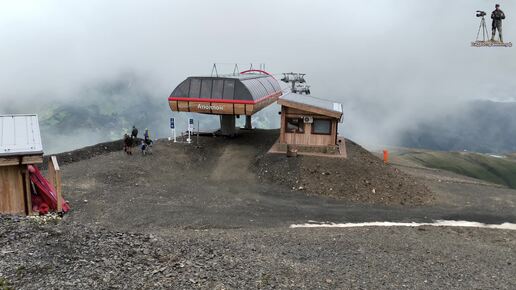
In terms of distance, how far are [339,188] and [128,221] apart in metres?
13.9

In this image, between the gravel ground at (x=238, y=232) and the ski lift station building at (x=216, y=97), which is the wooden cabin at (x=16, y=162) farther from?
the ski lift station building at (x=216, y=97)

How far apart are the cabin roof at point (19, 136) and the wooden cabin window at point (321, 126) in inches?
795

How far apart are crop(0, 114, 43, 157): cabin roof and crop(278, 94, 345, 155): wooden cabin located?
731 inches

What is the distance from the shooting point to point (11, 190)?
18.9 metres

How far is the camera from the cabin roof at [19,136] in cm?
1850

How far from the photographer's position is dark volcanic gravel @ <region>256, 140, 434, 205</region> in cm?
2703

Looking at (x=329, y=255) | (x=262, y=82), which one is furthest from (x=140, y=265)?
(x=262, y=82)

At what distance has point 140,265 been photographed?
1123 centimetres

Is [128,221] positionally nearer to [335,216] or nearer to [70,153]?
[335,216]

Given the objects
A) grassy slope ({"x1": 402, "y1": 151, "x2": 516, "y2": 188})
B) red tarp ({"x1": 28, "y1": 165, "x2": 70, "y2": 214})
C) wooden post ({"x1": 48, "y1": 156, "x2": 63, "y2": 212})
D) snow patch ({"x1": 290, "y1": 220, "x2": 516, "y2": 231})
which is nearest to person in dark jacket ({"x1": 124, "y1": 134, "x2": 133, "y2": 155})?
wooden post ({"x1": 48, "y1": 156, "x2": 63, "y2": 212})

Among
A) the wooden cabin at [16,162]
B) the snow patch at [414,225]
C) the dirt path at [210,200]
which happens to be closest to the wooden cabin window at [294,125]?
the dirt path at [210,200]

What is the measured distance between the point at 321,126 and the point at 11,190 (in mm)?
22153

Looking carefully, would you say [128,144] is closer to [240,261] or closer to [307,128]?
[307,128]

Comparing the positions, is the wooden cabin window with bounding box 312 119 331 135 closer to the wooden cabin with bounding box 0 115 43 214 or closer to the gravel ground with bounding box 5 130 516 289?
the gravel ground with bounding box 5 130 516 289
